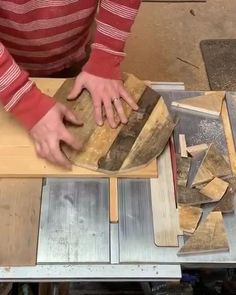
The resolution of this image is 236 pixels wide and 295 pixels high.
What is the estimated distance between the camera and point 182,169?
0.83 metres

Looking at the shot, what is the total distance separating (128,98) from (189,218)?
0.25 metres

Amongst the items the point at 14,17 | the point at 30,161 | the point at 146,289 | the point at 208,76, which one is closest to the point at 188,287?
the point at 146,289

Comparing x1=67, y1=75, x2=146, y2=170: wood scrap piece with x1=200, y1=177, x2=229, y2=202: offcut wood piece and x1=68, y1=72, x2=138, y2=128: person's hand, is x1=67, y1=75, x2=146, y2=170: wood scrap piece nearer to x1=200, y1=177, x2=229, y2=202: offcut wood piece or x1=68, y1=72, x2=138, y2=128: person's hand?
x1=68, y1=72, x2=138, y2=128: person's hand

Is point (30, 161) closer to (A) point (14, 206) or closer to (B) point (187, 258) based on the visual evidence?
(A) point (14, 206)

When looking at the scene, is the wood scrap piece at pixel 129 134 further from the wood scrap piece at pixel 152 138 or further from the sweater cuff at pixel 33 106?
the sweater cuff at pixel 33 106

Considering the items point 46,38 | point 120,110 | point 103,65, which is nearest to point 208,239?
point 120,110

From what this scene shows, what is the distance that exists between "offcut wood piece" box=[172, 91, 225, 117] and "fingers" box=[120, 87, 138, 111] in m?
0.09

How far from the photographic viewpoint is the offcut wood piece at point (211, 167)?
2.66 ft

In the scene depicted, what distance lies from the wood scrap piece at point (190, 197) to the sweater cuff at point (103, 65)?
260mm

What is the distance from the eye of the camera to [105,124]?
877 millimetres

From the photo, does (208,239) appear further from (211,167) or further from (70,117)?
(70,117)

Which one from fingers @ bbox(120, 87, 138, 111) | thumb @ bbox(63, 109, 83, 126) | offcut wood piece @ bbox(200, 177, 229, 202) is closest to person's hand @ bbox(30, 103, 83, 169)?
thumb @ bbox(63, 109, 83, 126)

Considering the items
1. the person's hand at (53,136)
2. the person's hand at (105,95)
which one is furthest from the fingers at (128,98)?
the person's hand at (53,136)

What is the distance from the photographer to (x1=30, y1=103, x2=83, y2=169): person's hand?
812mm
